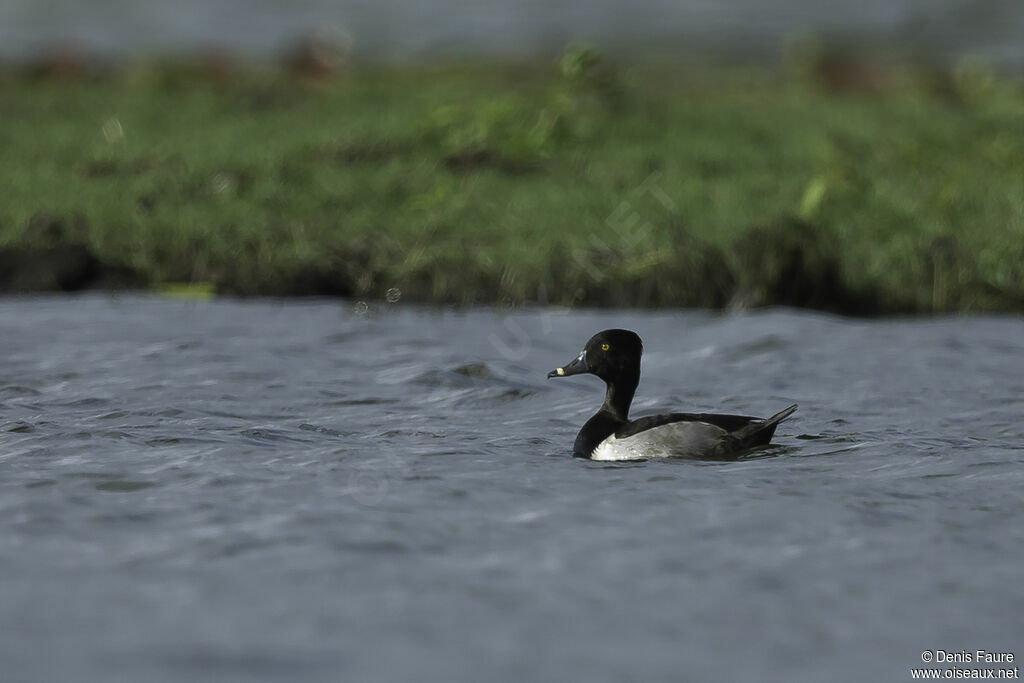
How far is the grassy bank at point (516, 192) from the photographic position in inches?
495

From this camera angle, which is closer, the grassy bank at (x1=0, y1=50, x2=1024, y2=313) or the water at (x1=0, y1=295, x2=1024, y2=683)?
the water at (x1=0, y1=295, x2=1024, y2=683)

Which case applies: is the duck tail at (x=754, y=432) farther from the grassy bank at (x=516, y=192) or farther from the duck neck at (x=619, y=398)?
the grassy bank at (x=516, y=192)

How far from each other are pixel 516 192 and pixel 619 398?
262 inches

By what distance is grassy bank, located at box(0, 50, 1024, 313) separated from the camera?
12570 mm

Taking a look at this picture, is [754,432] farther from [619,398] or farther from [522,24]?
[522,24]

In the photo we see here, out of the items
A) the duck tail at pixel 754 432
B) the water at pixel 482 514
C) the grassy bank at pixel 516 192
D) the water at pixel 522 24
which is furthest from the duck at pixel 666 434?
the water at pixel 522 24

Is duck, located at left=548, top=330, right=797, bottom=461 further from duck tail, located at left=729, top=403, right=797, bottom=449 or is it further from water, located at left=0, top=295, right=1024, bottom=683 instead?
water, located at left=0, top=295, right=1024, bottom=683

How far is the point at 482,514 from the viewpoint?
6.64m

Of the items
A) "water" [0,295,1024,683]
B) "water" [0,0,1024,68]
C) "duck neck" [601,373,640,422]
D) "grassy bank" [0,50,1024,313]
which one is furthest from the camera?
"water" [0,0,1024,68]

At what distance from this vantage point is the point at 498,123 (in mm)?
16453

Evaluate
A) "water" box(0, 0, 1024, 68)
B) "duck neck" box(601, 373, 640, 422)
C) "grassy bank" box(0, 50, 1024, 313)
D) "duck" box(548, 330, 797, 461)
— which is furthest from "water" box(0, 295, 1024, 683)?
"water" box(0, 0, 1024, 68)

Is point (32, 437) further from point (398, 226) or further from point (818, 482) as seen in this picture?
point (398, 226)

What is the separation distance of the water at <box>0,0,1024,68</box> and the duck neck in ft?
58.3

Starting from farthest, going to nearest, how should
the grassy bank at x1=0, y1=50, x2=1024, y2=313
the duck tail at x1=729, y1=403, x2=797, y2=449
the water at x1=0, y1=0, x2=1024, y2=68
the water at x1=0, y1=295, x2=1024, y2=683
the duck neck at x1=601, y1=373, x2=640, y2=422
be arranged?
the water at x1=0, y1=0, x2=1024, y2=68
the grassy bank at x1=0, y1=50, x2=1024, y2=313
the duck neck at x1=601, y1=373, x2=640, y2=422
the duck tail at x1=729, y1=403, x2=797, y2=449
the water at x1=0, y1=295, x2=1024, y2=683
